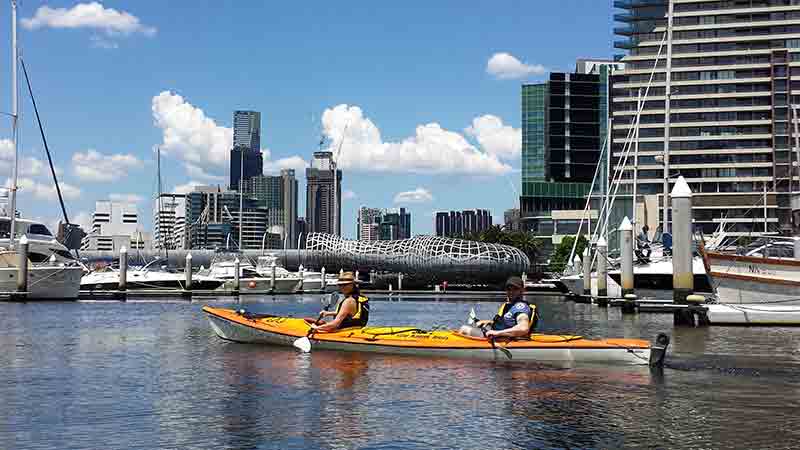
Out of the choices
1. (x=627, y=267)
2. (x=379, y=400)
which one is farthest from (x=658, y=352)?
(x=627, y=267)

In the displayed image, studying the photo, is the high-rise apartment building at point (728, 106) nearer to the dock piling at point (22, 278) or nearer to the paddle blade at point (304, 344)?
the dock piling at point (22, 278)

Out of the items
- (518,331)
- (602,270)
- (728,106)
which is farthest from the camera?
(728,106)

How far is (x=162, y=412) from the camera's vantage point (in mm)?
15484

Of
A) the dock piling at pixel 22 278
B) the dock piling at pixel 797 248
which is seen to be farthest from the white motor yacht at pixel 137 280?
the dock piling at pixel 797 248

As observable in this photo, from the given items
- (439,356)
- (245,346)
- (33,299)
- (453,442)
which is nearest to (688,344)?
(439,356)

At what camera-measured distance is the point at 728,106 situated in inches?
4796

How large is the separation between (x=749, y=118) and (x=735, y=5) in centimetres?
1605

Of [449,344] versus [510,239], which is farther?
[510,239]

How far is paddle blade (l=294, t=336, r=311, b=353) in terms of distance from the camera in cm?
2348

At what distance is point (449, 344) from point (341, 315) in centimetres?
354

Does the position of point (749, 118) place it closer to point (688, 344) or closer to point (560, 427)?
point (688, 344)

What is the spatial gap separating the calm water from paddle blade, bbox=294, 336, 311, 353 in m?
0.21

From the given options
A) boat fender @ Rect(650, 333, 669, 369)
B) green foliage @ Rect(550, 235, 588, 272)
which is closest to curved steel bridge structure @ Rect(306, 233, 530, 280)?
green foliage @ Rect(550, 235, 588, 272)

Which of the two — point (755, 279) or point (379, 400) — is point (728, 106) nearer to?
point (755, 279)
